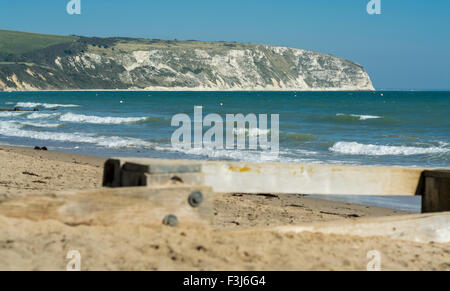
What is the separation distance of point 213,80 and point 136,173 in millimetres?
164314

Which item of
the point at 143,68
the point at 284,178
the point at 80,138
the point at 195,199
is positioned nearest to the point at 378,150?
the point at 80,138

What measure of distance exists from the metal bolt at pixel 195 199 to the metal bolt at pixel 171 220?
137mm

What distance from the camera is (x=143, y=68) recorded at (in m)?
170

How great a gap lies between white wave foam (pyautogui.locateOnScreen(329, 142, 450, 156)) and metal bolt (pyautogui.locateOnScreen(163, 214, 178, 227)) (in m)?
16.2

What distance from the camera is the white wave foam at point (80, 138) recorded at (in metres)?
21.2

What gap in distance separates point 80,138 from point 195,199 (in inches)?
837

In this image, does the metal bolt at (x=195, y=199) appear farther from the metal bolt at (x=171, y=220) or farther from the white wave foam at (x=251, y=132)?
the white wave foam at (x=251, y=132)

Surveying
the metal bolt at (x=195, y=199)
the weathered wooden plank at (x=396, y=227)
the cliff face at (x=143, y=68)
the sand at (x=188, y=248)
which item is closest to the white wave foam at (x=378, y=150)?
the weathered wooden plank at (x=396, y=227)

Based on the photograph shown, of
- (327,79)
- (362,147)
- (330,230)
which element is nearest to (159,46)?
(327,79)

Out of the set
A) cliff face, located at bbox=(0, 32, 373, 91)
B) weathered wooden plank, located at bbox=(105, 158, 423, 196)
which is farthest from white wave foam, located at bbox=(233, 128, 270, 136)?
cliff face, located at bbox=(0, 32, 373, 91)

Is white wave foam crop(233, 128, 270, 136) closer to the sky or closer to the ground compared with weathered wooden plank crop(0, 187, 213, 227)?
closer to the ground

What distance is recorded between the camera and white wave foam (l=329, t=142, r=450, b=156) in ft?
63.4

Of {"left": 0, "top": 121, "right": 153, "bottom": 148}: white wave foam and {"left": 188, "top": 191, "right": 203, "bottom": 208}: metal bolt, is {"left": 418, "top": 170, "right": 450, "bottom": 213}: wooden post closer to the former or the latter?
{"left": 188, "top": 191, "right": 203, "bottom": 208}: metal bolt
